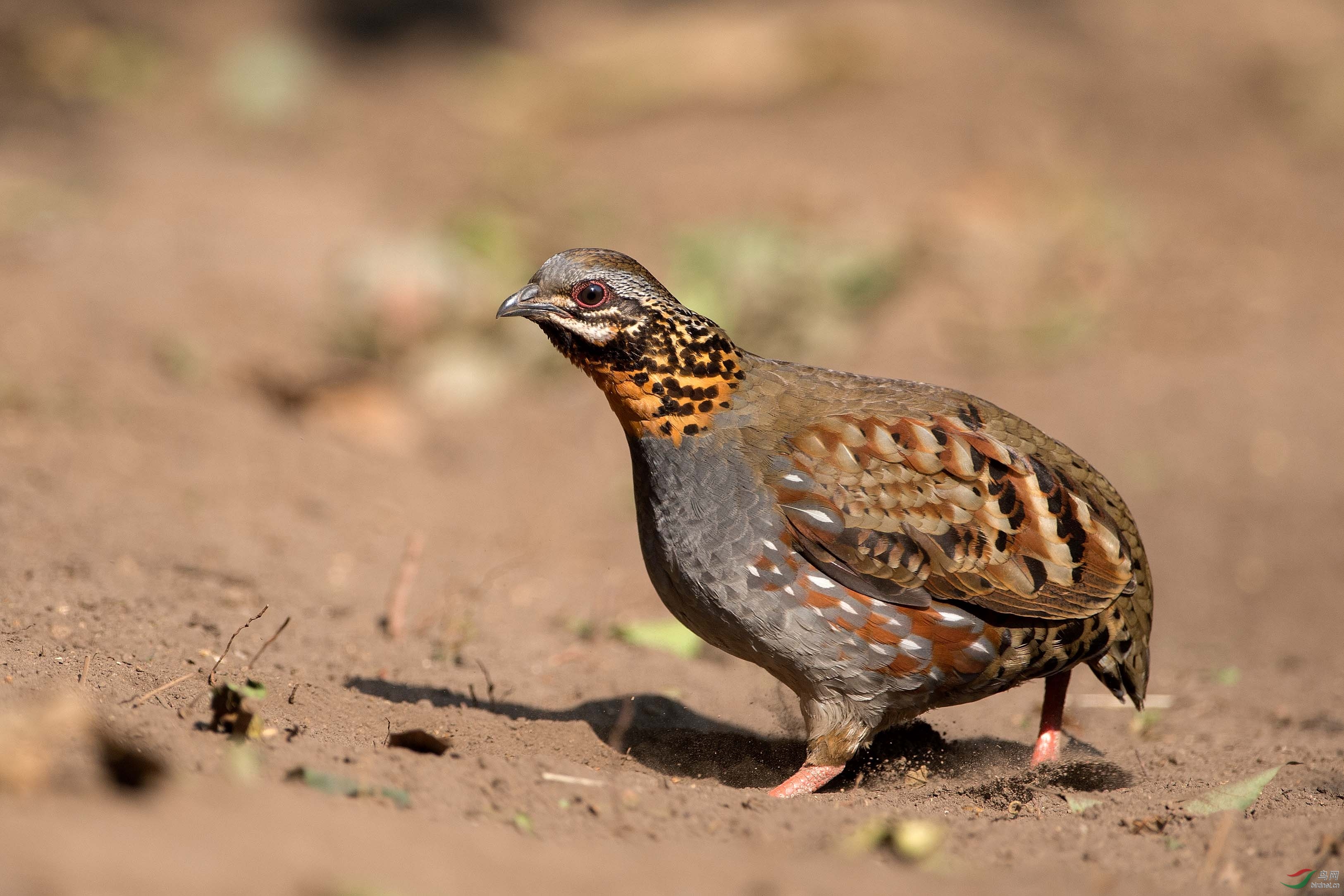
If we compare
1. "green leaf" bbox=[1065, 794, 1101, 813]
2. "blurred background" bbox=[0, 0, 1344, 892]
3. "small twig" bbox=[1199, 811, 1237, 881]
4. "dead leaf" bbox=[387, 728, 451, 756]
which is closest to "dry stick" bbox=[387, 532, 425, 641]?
"blurred background" bbox=[0, 0, 1344, 892]

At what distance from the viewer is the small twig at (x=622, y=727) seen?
187 inches

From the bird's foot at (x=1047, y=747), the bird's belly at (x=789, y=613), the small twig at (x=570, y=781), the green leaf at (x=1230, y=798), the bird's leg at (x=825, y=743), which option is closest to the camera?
the small twig at (x=570, y=781)

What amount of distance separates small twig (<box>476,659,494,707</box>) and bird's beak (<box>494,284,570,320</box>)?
58.2 inches

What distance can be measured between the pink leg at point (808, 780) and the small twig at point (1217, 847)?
4.58 feet

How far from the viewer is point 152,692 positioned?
3.89 m

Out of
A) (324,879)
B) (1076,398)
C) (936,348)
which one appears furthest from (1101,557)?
(936,348)

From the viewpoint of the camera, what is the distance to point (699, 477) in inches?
175

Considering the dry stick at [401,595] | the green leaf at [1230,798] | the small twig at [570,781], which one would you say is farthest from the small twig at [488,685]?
the green leaf at [1230,798]

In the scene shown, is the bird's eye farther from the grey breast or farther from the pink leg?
the pink leg

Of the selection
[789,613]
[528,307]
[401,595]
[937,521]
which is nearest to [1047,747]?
[937,521]

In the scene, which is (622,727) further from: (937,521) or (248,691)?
(248,691)

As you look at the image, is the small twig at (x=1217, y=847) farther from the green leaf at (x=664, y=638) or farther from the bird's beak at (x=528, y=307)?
the green leaf at (x=664, y=638)

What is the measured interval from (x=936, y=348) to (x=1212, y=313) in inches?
111

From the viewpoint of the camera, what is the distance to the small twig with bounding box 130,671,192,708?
381 cm
